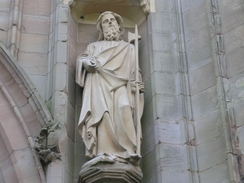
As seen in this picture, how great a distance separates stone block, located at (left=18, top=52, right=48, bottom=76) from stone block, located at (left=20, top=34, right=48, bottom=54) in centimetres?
8

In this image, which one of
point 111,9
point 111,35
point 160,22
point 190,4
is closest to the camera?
point 111,35

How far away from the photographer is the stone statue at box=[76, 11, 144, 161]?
27.6 feet

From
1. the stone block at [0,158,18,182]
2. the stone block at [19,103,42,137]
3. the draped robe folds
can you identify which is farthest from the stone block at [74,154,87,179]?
the stone block at [0,158,18,182]

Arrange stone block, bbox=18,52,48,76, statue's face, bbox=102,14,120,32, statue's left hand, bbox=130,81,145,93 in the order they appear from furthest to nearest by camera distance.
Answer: statue's face, bbox=102,14,120,32
stone block, bbox=18,52,48,76
statue's left hand, bbox=130,81,145,93

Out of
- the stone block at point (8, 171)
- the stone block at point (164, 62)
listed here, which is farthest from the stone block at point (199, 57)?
the stone block at point (8, 171)

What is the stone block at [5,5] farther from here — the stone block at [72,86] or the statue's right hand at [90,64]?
the statue's right hand at [90,64]

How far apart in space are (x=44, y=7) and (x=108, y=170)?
3163mm

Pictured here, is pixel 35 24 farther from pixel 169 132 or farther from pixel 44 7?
pixel 169 132

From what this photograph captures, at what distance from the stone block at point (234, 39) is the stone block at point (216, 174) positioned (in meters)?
1.66

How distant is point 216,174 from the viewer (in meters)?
8.50

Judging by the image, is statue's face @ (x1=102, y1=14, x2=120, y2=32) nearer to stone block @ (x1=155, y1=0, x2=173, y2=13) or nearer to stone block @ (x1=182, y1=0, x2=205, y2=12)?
stone block @ (x1=155, y1=0, x2=173, y2=13)

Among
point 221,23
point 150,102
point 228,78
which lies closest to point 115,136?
point 150,102

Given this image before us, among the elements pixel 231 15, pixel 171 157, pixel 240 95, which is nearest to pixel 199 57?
pixel 231 15

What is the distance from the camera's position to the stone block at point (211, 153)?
28.1ft
